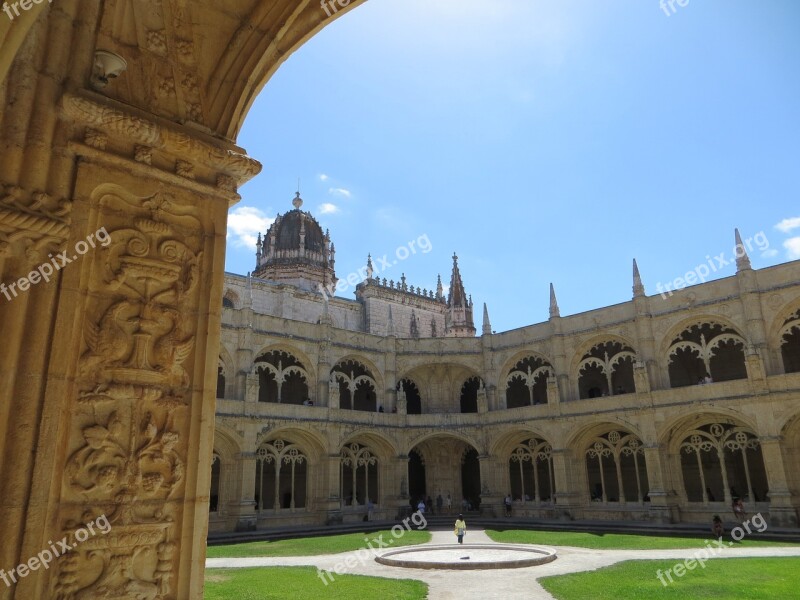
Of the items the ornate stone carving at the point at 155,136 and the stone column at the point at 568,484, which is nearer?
the ornate stone carving at the point at 155,136

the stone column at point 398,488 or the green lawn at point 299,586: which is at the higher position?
the stone column at point 398,488

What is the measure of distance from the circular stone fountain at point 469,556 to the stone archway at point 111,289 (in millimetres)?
11781

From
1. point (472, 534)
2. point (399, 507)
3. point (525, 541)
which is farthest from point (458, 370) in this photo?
point (525, 541)

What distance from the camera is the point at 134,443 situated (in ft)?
12.7

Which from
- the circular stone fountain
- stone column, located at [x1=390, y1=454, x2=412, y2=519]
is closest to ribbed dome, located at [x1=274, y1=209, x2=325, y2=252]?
stone column, located at [x1=390, y1=454, x2=412, y2=519]

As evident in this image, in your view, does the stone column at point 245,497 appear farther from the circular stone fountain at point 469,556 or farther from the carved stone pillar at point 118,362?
the carved stone pillar at point 118,362

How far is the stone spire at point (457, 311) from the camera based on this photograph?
45812mm

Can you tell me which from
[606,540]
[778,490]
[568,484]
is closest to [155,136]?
[606,540]

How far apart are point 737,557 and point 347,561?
1019 cm

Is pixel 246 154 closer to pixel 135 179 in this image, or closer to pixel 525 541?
pixel 135 179

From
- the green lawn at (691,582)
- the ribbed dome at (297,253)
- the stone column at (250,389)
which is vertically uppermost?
the ribbed dome at (297,253)

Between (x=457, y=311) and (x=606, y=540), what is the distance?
28175 mm

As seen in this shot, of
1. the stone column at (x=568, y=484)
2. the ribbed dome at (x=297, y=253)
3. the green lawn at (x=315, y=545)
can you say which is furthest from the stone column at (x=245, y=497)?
the ribbed dome at (x=297, y=253)

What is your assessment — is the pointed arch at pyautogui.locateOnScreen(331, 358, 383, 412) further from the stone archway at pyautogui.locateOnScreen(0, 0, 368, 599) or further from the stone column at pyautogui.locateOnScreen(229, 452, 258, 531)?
Answer: the stone archway at pyautogui.locateOnScreen(0, 0, 368, 599)
